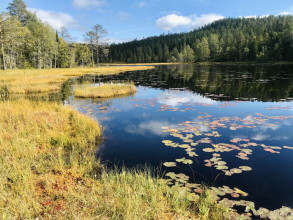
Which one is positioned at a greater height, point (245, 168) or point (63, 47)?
point (63, 47)

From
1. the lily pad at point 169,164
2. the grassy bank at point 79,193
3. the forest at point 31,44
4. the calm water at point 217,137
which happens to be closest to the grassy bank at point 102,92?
the calm water at point 217,137

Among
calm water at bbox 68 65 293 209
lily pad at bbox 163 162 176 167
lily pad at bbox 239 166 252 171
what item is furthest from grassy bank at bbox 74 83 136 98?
lily pad at bbox 239 166 252 171

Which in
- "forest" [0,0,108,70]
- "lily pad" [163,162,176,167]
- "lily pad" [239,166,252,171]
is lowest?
"lily pad" [163,162,176,167]

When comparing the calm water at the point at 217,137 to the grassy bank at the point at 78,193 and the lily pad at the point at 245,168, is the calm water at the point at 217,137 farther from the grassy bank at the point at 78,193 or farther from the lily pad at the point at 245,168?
the grassy bank at the point at 78,193

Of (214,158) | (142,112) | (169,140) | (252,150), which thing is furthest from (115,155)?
(142,112)

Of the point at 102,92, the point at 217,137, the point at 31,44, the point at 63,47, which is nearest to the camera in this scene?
the point at 217,137

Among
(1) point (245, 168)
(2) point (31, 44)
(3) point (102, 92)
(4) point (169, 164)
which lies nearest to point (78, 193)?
(4) point (169, 164)

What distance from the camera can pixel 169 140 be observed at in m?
8.40

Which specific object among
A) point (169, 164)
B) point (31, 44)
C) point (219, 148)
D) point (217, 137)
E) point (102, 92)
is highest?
point (31, 44)

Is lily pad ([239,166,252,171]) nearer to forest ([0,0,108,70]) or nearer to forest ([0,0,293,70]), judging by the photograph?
forest ([0,0,293,70])

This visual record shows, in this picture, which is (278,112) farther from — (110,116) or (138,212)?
(138,212)

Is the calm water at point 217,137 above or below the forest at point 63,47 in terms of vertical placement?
below

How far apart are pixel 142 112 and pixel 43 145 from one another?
7.52 metres

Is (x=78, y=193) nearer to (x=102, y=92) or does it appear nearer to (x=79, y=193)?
(x=79, y=193)
